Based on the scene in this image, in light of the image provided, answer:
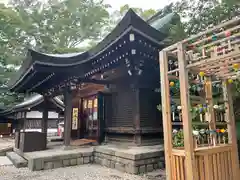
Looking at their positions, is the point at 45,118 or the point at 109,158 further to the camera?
the point at 45,118

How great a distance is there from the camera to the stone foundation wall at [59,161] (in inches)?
203

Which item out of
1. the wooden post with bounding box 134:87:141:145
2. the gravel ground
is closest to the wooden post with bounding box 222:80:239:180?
the gravel ground

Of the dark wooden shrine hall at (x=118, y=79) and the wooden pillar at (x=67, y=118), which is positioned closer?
the dark wooden shrine hall at (x=118, y=79)

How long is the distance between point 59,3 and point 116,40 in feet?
62.7

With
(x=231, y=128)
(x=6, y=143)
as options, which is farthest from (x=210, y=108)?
(x=6, y=143)

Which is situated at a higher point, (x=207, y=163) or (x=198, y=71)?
(x=198, y=71)

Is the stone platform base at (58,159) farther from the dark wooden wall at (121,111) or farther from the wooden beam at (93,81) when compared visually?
the wooden beam at (93,81)

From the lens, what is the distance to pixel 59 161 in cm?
546

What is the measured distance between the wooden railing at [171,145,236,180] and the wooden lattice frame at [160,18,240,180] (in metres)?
0.02

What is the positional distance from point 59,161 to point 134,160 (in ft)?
7.20

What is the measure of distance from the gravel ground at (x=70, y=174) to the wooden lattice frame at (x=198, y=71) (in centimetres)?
180

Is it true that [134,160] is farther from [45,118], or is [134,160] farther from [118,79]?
[45,118]

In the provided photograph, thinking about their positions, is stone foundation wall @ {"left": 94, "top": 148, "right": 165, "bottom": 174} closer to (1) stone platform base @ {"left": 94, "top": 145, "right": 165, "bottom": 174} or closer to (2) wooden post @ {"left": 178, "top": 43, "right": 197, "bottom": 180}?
(1) stone platform base @ {"left": 94, "top": 145, "right": 165, "bottom": 174}

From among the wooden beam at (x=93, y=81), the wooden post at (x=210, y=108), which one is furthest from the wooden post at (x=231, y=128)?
the wooden beam at (x=93, y=81)
